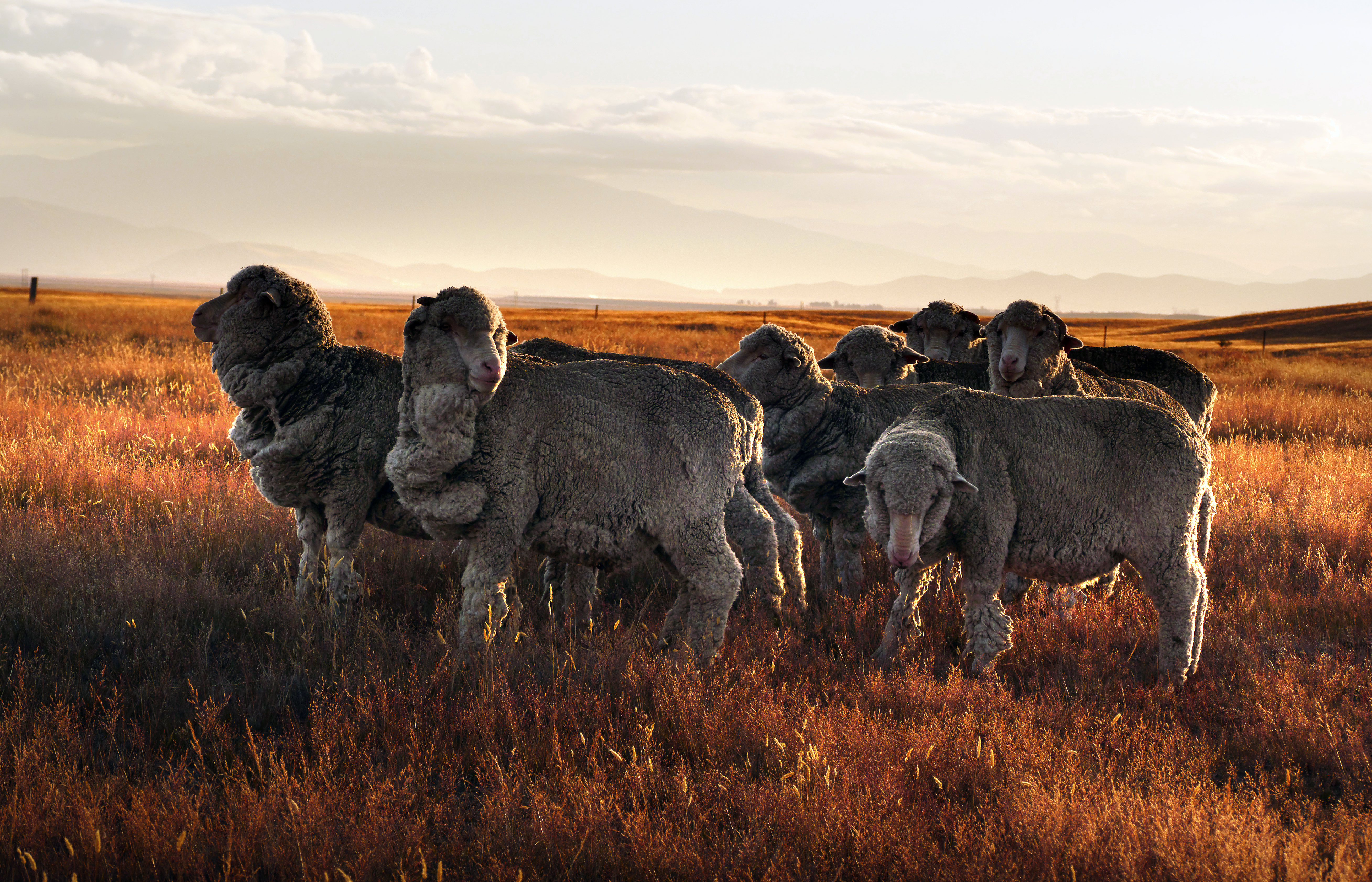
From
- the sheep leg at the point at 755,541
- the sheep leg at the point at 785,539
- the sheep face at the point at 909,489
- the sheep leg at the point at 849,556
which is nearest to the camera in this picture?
the sheep face at the point at 909,489

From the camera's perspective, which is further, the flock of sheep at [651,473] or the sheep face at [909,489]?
the flock of sheep at [651,473]

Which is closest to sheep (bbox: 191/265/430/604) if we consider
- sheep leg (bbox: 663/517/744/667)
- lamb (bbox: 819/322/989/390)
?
sheep leg (bbox: 663/517/744/667)

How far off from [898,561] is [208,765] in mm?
3343

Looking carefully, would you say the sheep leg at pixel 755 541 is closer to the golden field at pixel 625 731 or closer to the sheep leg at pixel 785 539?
the sheep leg at pixel 785 539

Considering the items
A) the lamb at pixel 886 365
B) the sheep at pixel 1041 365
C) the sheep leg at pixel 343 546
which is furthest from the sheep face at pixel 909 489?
the lamb at pixel 886 365

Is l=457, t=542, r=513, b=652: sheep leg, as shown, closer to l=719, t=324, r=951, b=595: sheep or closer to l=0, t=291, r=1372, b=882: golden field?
l=0, t=291, r=1372, b=882: golden field

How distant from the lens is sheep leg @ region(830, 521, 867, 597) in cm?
682

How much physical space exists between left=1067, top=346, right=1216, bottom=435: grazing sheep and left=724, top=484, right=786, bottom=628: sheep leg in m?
3.84

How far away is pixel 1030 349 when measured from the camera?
6.98m

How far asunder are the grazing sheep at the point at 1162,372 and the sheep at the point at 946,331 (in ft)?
6.00

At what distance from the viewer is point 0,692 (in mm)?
4508

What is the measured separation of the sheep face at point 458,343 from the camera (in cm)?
447

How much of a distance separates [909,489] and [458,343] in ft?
7.86

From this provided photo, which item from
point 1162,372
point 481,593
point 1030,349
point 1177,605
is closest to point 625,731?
point 481,593
